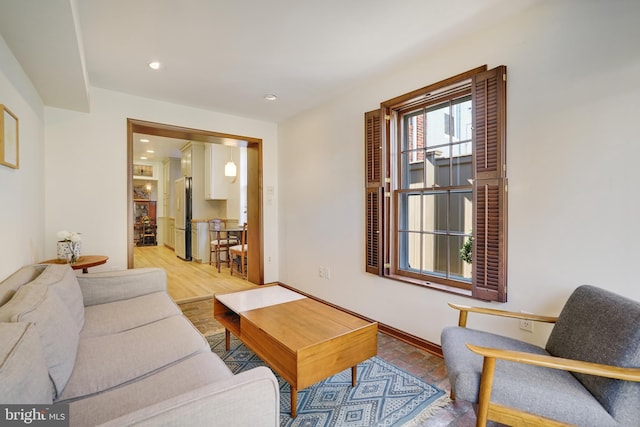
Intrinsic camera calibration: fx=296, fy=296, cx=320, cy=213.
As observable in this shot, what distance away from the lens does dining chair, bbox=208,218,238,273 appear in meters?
5.88

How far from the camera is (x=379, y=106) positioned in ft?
9.75

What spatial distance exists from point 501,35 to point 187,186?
260 inches

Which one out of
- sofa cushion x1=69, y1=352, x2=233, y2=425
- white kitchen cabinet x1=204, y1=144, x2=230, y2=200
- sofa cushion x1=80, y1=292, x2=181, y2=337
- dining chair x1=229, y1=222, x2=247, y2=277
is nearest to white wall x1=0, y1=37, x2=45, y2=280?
sofa cushion x1=80, y1=292, x2=181, y2=337

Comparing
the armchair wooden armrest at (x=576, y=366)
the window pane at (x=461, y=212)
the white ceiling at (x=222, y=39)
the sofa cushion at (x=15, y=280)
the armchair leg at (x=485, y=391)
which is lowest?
the armchair leg at (x=485, y=391)

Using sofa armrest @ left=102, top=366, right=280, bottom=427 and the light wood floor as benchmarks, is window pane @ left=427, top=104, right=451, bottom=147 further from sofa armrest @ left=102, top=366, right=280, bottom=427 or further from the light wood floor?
the light wood floor

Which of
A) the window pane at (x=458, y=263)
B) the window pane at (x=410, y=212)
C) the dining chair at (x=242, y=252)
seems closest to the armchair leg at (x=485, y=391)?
the window pane at (x=458, y=263)

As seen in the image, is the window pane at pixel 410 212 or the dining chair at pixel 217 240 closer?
the window pane at pixel 410 212

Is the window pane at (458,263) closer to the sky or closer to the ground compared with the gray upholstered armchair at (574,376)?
closer to the sky

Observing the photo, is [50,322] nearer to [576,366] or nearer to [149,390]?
[149,390]

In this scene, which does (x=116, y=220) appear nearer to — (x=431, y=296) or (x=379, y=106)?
(x=379, y=106)

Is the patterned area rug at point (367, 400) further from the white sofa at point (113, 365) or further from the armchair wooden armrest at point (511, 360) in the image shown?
the white sofa at point (113, 365)

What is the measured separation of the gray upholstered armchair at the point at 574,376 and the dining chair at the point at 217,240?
5.05 m

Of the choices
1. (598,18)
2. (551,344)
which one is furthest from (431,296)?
(598,18)

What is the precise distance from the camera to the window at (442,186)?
2090 mm
